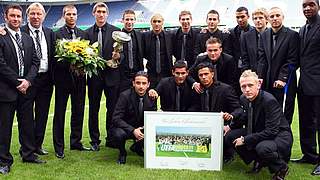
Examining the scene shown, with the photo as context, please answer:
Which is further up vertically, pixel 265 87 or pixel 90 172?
pixel 265 87

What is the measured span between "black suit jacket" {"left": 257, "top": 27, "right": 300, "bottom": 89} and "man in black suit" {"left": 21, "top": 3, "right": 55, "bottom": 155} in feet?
9.41

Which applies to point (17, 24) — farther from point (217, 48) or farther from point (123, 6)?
point (123, 6)

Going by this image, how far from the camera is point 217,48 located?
19.2 feet

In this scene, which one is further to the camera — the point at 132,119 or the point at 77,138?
the point at 77,138

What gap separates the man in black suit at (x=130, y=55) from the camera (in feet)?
21.8

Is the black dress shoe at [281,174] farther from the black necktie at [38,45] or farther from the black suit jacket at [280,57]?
the black necktie at [38,45]

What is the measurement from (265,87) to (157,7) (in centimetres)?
3957

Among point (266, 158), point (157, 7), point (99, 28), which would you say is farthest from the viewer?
point (157, 7)

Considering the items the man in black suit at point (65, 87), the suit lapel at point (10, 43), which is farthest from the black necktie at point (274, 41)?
the suit lapel at point (10, 43)

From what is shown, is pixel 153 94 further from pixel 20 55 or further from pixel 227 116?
pixel 20 55

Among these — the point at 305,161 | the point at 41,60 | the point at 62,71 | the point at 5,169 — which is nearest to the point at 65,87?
the point at 62,71

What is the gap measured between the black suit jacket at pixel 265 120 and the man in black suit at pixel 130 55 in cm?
225

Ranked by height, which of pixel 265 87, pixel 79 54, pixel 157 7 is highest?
pixel 157 7

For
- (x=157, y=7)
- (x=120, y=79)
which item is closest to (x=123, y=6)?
(x=157, y=7)
